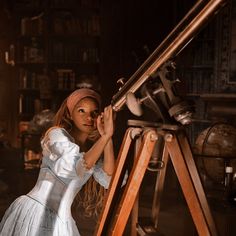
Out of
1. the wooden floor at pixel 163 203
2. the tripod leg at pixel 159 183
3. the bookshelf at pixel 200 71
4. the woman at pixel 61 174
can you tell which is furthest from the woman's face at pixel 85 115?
the bookshelf at pixel 200 71

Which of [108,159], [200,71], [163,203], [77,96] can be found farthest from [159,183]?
[200,71]

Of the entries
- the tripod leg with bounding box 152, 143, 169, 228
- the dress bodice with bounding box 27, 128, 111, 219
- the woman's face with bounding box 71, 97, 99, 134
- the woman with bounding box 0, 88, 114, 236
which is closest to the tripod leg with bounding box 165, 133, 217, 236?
the tripod leg with bounding box 152, 143, 169, 228

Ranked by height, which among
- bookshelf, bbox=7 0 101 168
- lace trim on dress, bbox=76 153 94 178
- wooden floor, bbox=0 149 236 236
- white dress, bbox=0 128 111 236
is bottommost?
wooden floor, bbox=0 149 236 236

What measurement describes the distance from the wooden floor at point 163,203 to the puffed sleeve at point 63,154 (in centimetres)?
40

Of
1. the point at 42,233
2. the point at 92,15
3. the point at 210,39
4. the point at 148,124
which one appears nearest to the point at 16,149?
the point at 92,15

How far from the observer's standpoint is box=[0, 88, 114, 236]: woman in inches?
87.9

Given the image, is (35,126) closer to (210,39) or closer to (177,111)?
(210,39)

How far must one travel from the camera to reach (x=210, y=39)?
540cm

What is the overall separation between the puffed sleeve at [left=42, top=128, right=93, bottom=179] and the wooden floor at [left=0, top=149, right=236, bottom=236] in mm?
403

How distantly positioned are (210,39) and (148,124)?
12.2ft

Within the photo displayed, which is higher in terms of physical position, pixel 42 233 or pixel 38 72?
pixel 38 72

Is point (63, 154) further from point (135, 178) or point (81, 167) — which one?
point (135, 178)

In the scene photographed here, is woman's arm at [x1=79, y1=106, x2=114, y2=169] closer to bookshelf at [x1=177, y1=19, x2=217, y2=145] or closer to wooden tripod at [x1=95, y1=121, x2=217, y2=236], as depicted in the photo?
wooden tripod at [x1=95, y1=121, x2=217, y2=236]

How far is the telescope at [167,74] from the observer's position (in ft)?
5.82
